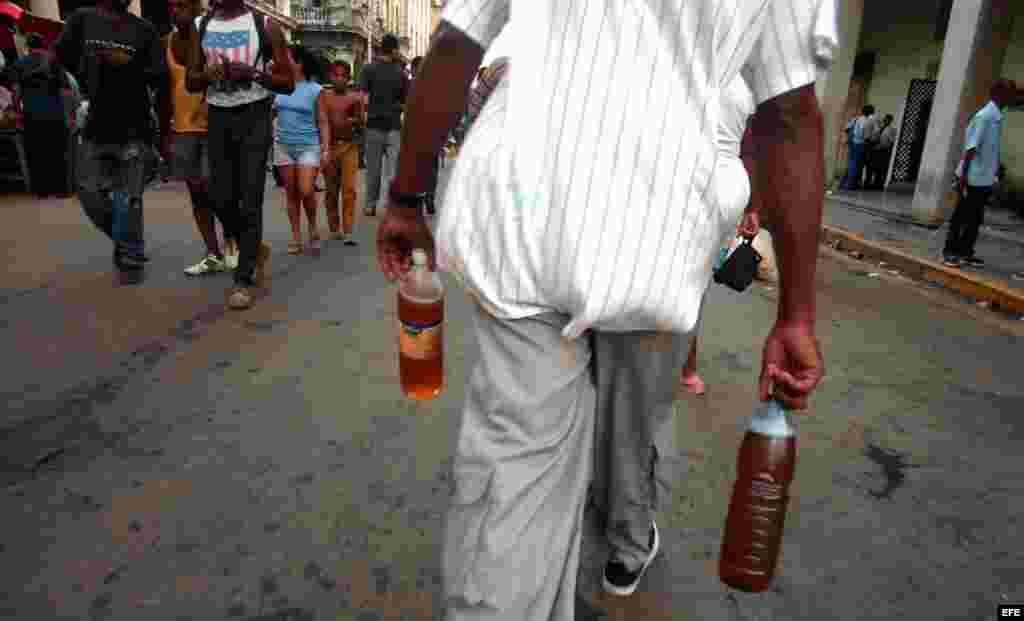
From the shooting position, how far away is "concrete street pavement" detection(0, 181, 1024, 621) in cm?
205

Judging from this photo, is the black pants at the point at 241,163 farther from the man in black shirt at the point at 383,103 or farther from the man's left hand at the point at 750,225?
the man in black shirt at the point at 383,103

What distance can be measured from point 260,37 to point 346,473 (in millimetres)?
3256

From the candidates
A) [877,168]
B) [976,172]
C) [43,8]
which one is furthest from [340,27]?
[976,172]

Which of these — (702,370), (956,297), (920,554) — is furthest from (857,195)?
(920,554)

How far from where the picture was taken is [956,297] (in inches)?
280

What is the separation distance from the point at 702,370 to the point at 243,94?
131 inches

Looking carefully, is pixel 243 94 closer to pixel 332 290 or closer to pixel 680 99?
pixel 332 290

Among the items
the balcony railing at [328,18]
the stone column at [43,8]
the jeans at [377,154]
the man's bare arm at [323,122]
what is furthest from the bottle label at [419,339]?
the balcony railing at [328,18]

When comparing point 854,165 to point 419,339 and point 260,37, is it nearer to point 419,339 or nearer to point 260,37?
point 260,37

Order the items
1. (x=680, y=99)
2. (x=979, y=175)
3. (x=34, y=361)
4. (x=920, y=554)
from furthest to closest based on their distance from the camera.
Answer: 1. (x=979, y=175)
2. (x=34, y=361)
3. (x=920, y=554)
4. (x=680, y=99)

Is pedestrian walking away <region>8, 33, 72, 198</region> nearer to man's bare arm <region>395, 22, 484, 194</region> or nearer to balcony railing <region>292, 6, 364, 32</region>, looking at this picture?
man's bare arm <region>395, 22, 484, 194</region>

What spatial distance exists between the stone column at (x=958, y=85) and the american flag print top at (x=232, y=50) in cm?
1062

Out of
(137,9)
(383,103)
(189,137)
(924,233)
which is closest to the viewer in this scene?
(189,137)

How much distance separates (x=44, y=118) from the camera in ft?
30.8
